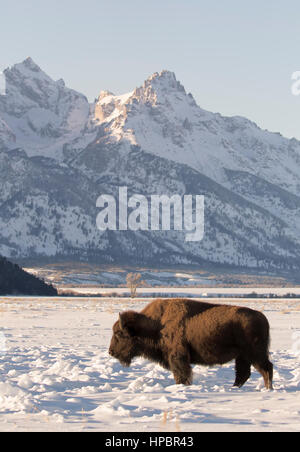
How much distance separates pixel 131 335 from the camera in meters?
16.1

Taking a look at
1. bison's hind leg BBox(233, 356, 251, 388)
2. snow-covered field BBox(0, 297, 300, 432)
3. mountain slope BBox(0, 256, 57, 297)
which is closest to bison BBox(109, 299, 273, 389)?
bison's hind leg BBox(233, 356, 251, 388)

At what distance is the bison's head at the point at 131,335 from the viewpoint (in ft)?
52.9

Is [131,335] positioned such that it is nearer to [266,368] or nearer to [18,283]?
[266,368]

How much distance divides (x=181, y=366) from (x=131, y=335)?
1.25 m

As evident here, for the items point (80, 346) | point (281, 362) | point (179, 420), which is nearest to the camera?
point (179, 420)

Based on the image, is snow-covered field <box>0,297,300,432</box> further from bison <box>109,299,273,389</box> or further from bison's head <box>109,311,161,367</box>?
bison's head <box>109,311,161,367</box>

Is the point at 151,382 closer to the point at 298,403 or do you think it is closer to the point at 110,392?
the point at 110,392

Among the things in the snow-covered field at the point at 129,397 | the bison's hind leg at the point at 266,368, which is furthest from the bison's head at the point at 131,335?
the bison's hind leg at the point at 266,368

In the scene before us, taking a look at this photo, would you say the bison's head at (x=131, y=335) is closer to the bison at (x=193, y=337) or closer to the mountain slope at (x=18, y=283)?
the bison at (x=193, y=337)

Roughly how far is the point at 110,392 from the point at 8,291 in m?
121

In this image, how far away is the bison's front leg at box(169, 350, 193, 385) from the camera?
15.7 metres

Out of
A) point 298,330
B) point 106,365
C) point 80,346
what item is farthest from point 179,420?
point 298,330

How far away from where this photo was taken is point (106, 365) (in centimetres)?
1973

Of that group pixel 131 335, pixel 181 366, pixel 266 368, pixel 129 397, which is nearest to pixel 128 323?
pixel 131 335
